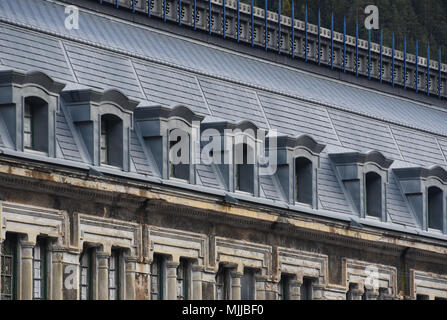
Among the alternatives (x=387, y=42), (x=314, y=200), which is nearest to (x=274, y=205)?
(x=314, y=200)

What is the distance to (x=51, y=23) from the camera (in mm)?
83000

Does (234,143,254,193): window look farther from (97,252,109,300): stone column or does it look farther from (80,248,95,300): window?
(80,248,95,300): window

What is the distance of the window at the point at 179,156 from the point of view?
82.1 meters

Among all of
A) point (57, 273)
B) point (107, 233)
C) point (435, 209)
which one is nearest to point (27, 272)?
point (57, 273)

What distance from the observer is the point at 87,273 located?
256 feet

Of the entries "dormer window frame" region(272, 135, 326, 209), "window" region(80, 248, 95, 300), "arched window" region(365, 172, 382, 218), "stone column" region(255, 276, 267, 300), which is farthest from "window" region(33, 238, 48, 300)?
"arched window" region(365, 172, 382, 218)

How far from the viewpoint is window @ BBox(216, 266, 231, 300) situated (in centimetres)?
8362

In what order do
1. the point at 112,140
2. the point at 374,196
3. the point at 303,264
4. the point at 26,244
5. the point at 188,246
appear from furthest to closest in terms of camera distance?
the point at 374,196
the point at 303,264
the point at 188,246
the point at 112,140
the point at 26,244

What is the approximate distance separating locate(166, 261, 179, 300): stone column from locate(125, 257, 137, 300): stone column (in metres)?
1.93

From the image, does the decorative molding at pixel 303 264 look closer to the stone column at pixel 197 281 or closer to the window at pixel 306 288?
the window at pixel 306 288

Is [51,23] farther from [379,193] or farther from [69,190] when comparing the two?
[379,193]

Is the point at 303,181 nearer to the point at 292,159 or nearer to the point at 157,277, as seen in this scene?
the point at 292,159

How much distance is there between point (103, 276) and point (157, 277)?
11.0ft

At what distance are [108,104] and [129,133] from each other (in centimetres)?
146
